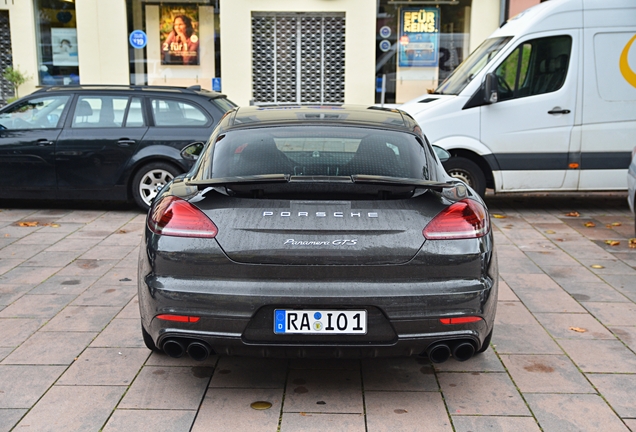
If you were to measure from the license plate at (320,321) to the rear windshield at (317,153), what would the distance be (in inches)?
38.2

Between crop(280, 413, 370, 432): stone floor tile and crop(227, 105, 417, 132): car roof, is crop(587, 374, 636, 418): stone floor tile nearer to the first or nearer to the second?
crop(280, 413, 370, 432): stone floor tile

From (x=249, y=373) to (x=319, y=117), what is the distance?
5.49ft

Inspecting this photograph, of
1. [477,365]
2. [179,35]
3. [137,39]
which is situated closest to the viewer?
[477,365]

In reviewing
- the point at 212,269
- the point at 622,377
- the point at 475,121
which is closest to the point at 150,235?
the point at 212,269

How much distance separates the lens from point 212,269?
371cm

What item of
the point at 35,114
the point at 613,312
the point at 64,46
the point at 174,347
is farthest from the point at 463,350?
the point at 64,46

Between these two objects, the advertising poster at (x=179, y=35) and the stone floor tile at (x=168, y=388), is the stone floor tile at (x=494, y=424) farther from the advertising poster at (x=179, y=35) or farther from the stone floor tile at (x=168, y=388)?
the advertising poster at (x=179, y=35)

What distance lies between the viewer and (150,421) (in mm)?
3709

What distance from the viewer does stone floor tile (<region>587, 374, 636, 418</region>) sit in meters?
3.88

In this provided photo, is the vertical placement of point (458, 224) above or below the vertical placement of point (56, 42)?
below

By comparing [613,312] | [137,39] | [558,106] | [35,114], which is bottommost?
[613,312]

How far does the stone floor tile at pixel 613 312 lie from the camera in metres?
5.37

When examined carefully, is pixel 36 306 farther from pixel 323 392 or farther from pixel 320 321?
A: pixel 320 321

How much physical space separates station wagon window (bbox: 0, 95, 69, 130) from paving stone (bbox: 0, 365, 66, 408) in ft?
19.1
